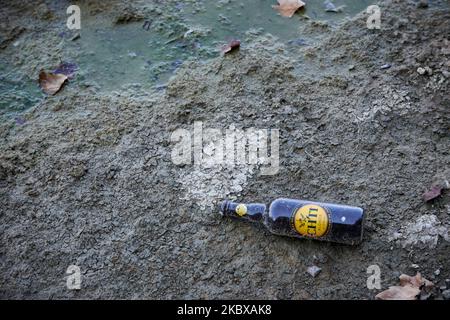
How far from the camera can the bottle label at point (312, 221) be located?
1.94m

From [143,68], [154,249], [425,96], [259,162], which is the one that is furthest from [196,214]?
[425,96]

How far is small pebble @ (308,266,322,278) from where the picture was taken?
1.94 m

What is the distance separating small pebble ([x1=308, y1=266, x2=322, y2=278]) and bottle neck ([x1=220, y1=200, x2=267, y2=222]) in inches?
10.5

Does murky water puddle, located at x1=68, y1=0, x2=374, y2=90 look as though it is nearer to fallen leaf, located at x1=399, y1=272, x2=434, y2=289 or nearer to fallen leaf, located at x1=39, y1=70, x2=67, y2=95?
fallen leaf, located at x1=39, y1=70, x2=67, y2=95

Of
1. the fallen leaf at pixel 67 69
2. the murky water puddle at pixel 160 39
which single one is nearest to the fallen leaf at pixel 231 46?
the murky water puddle at pixel 160 39

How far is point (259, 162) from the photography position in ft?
7.44

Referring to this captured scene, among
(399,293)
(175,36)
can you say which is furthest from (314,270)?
(175,36)

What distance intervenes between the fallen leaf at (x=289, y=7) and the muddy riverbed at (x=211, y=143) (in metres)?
0.03

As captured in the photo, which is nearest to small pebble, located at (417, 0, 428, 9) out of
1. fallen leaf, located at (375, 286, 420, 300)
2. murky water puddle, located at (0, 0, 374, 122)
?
murky water puddle, located at (0, 0, 374, 122)

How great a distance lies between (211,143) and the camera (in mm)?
2346

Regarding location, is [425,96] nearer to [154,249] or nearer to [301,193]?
[301,193]

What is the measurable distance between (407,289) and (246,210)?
66 centimetres

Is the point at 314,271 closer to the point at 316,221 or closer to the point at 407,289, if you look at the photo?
the point at 316,221

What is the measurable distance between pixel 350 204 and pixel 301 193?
202 mm
